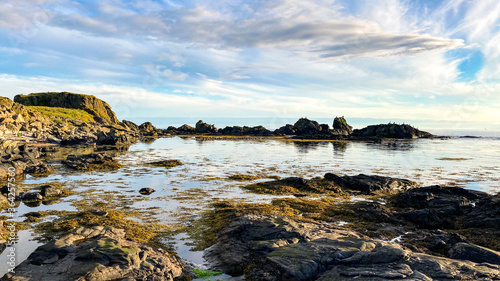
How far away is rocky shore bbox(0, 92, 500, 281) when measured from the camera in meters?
9.54

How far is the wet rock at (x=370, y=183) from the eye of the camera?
86.2 feet

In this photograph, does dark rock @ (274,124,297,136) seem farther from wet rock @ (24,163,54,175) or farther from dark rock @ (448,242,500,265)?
dark rock @ (448,242,500,265)

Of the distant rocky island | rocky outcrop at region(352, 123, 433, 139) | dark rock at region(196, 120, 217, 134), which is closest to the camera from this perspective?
the distant rocky island

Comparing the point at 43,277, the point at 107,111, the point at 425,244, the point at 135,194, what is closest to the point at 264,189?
the point at 135,194

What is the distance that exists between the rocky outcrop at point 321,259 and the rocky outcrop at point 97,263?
2.41 metres

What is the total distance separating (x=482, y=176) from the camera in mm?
34500

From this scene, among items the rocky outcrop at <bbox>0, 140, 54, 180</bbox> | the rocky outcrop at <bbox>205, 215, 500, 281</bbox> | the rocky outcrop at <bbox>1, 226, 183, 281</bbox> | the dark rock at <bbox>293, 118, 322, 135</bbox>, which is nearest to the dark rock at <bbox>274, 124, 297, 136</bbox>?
the dark rock at <bbox>293, 118, 322, 135</bbox>

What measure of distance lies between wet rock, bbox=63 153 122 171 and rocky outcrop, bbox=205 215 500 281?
26.7m

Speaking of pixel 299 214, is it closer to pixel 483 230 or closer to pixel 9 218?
pixel 483 230

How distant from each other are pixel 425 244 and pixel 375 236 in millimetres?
2266

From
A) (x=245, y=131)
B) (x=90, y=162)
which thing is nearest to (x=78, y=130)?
(x=90, y=162)

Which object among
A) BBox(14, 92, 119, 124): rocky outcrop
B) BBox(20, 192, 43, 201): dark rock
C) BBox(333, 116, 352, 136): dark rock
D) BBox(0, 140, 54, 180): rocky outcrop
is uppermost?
BBox(14, 92, 119, 124): rocky outcrop

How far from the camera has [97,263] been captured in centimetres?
963

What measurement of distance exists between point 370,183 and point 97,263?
23.6 m
